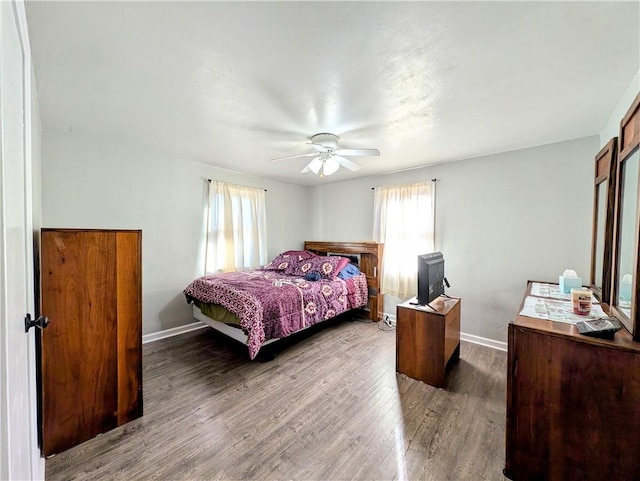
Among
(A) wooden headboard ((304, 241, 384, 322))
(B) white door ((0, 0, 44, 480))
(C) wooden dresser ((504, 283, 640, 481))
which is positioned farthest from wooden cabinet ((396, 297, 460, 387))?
(B) white door ((0, 0, 44, 480))

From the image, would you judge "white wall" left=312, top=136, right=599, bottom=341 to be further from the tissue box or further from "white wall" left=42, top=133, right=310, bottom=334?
"white wall" left=42, top=133, right=310, bottom=334

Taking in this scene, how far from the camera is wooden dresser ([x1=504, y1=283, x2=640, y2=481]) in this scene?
121 cm

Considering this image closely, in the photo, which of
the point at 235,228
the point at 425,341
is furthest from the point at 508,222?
the point at 235,228

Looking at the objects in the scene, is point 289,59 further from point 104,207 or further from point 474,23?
point 104,207

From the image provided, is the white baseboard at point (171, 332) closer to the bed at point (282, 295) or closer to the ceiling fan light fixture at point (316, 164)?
the bed at point (282, 295)

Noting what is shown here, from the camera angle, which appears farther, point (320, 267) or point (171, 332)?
point (320, 267)

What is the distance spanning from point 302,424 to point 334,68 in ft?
7.82

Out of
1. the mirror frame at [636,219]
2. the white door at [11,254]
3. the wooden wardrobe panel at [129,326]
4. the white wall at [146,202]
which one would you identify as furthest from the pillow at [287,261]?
the mirror frame at [636,219]

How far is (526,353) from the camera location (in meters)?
1.43

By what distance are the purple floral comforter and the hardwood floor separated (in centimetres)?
40

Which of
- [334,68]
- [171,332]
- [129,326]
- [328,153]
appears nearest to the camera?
[334,68]

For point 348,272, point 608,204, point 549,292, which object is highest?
point 608,204

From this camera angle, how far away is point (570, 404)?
52.0 inches

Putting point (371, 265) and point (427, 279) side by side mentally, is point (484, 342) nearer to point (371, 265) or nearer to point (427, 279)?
point (427, 279)
